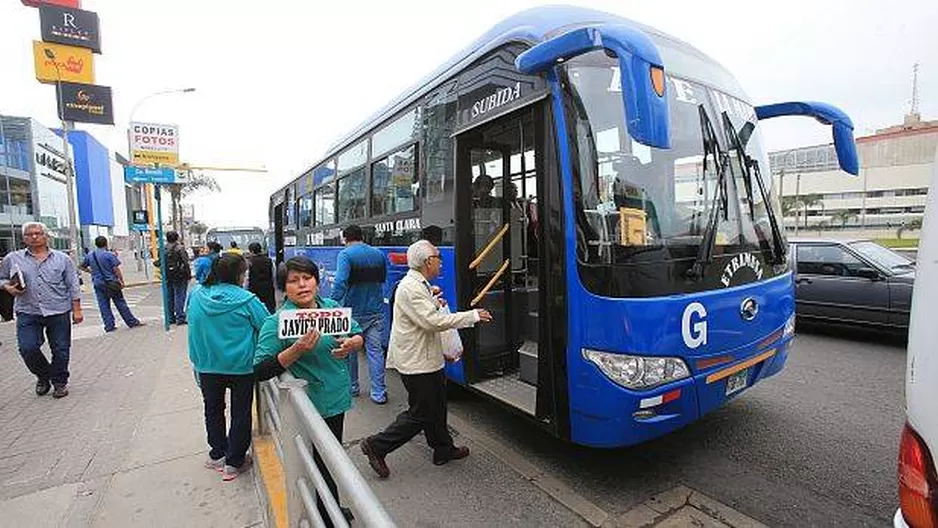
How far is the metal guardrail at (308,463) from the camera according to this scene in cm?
139

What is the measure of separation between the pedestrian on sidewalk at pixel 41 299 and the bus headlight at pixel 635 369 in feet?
19.5

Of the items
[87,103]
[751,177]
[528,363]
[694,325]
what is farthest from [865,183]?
[87,103]

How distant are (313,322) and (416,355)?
1.17 meters

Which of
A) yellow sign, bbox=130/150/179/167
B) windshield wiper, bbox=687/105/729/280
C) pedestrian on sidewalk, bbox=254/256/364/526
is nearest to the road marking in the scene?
pedestrian on sidewalk, bbox=254/256/364/526

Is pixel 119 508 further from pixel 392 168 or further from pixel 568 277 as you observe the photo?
pixel 392 168

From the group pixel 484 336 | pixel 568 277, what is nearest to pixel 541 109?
pixel 568 277

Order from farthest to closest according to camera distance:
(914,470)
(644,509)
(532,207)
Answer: (532,207) → (644,509) → (914,470)

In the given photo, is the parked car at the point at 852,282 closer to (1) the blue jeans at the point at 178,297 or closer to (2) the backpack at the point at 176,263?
(2) the backpack at the point at 176,263

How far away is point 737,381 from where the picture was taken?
12.0ft

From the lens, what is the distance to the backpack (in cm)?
1045

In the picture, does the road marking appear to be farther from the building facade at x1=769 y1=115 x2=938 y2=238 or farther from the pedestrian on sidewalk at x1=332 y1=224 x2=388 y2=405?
the building facade at x1=769 y1=115 x2=938 y2=238

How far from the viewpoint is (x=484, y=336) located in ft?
15.2

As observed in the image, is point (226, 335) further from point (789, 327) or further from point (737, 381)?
point (789, 327)

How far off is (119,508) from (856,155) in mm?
6349
